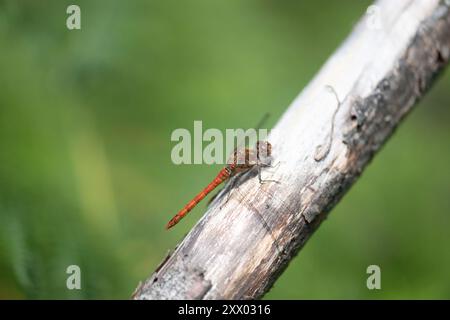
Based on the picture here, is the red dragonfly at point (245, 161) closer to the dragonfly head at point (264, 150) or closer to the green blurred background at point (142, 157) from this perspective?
the dragonfly head at point (264, 150)

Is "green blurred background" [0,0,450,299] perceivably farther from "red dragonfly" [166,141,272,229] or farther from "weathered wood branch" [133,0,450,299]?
"weathered wood branch" [133,0,450,299]

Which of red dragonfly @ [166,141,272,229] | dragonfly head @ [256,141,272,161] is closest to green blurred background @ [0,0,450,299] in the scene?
red dragonfly @ [166,141,272,229]

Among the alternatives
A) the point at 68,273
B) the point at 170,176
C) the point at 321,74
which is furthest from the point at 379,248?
the point at 68,273

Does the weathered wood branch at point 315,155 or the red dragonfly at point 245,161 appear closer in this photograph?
the weathered wood branch at point 315,155

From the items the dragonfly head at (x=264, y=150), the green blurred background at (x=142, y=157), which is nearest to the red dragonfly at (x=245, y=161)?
the dragonfly head at (x=264, y=150)

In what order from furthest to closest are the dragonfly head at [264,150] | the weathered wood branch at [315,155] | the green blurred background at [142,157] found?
1. the green blurred background at [142,157]
2. the dragonfly head at [264,150]
3. the weathered wood branch at [315,155]

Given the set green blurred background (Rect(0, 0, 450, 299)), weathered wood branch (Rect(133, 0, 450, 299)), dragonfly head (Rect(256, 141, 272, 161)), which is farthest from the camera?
green blurred background (Rect(0, 0, 450, 299))

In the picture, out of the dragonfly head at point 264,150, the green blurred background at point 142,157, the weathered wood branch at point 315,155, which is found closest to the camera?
the weathered wood branch at point 315,155
